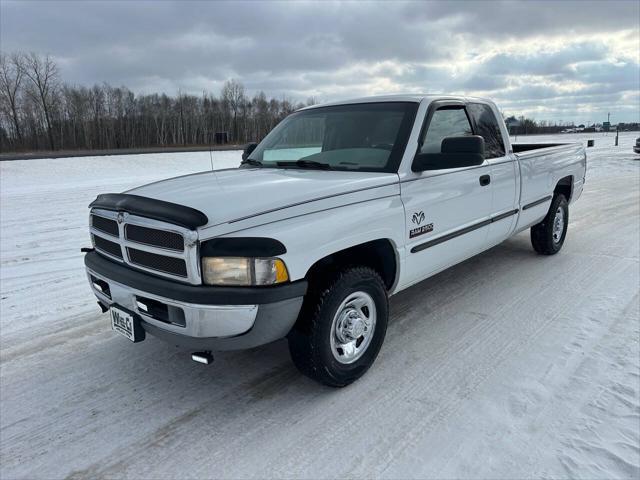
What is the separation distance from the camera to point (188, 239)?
7.84 ft

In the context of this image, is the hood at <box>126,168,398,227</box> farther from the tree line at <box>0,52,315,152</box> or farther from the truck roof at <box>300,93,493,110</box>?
the tree line at <box>0,52,315,152</box>

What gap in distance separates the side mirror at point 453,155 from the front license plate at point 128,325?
2159mm

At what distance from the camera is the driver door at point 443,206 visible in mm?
3383

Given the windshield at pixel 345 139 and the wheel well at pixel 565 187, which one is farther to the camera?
the wheel well at pixel 565 187

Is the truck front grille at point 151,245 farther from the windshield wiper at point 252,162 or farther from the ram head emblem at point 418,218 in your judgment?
the ram head emblem at point 418,218

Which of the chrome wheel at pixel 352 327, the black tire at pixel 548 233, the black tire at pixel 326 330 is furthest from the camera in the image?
the black tire at pixel 548 233

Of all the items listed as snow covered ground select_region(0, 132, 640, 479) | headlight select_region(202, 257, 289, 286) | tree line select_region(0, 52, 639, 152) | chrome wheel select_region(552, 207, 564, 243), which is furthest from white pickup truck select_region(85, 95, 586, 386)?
tree line select_region(0, 52, 639, 152)

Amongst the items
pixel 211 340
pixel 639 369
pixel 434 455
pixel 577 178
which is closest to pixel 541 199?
pixel 577 178

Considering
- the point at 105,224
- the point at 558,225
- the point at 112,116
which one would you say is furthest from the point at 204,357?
the point at 112,116

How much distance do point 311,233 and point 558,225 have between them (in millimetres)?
4679

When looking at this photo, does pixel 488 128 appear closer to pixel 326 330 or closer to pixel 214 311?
pixel 326 330

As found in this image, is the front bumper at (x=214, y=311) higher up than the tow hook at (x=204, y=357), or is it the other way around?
the front bumper at (x=214, y=311)

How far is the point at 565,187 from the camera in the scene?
6137 millimetres

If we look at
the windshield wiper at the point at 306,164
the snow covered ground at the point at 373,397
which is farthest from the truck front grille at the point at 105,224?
the windshield wiper at the point at 306,164
